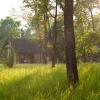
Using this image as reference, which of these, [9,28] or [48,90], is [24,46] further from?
[48,90]

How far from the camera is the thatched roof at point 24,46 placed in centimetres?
6706

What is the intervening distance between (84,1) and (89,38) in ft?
41.5

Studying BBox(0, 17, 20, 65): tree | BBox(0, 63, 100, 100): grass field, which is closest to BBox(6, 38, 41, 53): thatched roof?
BBox(0, 17, 20, 65): tree

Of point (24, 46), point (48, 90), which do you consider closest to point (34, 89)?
point (48, 90)

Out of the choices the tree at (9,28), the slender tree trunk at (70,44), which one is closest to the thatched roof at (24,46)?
the tree at (9,28)

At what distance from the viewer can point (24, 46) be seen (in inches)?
2709

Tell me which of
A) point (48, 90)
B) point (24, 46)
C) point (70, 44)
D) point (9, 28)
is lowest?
point (48, 90)

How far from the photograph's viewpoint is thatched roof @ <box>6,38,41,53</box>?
67062 mm

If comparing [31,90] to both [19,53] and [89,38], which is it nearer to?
[89,38]

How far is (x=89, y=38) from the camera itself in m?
42.6

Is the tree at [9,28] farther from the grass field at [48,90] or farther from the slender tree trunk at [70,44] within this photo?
the grass field at [48,90]

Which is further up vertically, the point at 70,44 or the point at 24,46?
the point at 24,46

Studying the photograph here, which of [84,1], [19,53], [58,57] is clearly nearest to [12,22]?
[19,53]

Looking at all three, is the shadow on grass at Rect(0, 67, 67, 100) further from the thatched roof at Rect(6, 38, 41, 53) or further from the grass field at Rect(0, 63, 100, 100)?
the thatched roof at Rect(6, 38, 41, 53)
